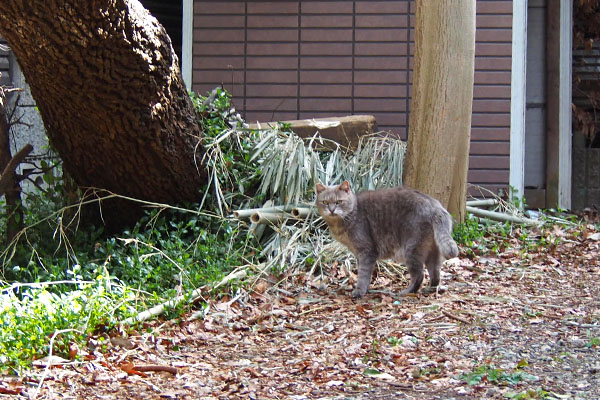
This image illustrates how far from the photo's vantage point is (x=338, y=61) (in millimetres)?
8992

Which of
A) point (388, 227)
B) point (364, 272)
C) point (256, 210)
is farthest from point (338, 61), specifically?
point (364, 272)

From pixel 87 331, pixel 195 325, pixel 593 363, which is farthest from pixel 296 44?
pixel 593 363

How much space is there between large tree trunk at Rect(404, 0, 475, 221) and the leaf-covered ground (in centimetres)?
113

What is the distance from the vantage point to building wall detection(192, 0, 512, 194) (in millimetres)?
8883

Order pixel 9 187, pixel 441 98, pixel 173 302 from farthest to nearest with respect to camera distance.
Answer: pixel 9 187 < pixel 441 98 < pixel 173 302

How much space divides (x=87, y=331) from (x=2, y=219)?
3942 mm

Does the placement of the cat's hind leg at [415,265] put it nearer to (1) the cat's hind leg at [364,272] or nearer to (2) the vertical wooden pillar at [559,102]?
(1) the cat's hind leg at [364,272]

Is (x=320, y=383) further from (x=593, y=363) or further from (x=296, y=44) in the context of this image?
(x=296, y=44)

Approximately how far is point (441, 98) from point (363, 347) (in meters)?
3.18

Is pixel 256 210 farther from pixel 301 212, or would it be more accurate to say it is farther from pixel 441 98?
pixel 441 98

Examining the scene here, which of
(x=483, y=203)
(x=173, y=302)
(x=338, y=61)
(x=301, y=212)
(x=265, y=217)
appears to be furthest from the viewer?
(x=338, y=61)

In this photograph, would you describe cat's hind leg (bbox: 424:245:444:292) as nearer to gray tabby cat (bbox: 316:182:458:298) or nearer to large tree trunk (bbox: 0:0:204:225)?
gray tabby cat (bbox: 316:182:458:298)

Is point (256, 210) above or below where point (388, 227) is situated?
above

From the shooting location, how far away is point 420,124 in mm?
6988
